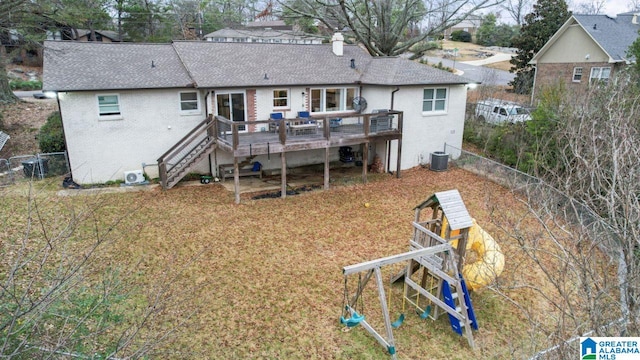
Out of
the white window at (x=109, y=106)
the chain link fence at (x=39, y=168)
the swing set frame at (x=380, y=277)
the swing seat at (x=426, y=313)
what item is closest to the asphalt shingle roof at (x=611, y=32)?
the swing seat at (x=426, y=313)

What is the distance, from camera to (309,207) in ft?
48.5

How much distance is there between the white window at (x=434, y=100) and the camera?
1888 centimetres

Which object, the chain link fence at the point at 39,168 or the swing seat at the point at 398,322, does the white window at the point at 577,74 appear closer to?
the swing seat at the point at 398,322

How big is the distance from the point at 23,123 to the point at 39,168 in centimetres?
1011

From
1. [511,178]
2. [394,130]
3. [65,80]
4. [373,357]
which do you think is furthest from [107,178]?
[511,178]

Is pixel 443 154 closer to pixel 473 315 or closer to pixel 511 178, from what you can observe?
pixel 511 178

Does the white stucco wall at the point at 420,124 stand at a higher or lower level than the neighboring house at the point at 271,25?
lower

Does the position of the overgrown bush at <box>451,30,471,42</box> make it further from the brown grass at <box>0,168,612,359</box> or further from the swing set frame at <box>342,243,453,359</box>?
the swing set frame at <box>342,243,453,359</box>

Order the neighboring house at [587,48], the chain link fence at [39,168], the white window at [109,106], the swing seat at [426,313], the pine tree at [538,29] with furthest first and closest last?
the pine tree at [538,29] → the neighboring house at [587,48] → the chain link fence at [39,168] → the white window at [109,106] → the swing seat at [426,313]

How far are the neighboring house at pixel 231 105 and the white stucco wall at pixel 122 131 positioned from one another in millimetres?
39

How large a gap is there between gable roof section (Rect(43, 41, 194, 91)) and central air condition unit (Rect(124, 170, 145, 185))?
337 cm

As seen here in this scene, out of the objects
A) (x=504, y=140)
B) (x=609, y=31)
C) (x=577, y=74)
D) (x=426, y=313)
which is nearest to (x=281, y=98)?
(x=504, y=140)

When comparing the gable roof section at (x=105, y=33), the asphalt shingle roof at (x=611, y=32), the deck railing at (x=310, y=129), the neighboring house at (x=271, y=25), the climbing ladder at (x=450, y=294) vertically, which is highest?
the neighboring house at (x=271, y=25)

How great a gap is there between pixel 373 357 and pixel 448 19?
2387 centimetres
